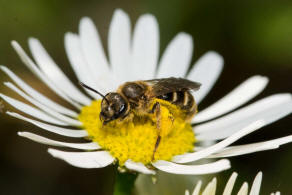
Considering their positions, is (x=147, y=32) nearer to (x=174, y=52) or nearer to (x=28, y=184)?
(x=174, y=52)

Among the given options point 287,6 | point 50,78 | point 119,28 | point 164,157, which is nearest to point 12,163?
point 50,78

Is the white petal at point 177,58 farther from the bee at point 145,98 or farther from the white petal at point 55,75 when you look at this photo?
the bee at point 145,98

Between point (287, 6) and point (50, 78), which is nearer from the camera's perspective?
point (50, 78)

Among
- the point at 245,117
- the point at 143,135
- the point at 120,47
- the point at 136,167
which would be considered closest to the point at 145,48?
the point at 120,47

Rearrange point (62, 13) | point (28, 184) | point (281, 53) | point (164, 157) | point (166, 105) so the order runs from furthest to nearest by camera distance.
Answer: point (62, 13) → point (281, 53) → point (28, 184) → point (166, 105) → point (164, 157)

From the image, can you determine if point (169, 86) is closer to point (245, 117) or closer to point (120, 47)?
point (245, 117)

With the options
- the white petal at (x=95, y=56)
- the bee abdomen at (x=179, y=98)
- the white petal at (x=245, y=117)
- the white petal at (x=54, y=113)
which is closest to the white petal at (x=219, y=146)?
the bee abdomen at (x=179, y=98)

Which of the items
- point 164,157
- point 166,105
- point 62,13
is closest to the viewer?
point 164,157
